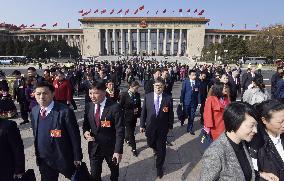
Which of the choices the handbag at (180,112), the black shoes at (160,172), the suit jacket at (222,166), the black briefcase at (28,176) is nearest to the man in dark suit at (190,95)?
the handbag at (180,112)

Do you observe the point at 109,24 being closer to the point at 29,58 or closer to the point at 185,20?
the point at 185,20

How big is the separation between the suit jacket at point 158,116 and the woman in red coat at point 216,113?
1.08m

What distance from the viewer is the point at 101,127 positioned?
4707mm

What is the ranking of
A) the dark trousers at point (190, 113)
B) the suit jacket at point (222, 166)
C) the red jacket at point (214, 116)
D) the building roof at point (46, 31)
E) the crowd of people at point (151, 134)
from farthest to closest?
the building roof at point (46, 31), the dark trousers at point (190, 113), the red jacket at point (214, 116), the crowd of people at point (151, 134), the suit jacket at point (222, 166)

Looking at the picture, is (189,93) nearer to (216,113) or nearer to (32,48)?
(216,113)

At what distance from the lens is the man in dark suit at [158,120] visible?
233 inches

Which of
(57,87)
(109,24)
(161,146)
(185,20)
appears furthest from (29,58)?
(161,146)

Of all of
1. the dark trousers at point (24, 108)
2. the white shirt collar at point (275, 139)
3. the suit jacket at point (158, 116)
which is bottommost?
the dark trousers at point (24, 108)

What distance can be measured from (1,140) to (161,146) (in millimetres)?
3196

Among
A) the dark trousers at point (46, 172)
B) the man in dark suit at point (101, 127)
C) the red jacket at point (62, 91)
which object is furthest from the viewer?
the red jacket at point (62, 91)

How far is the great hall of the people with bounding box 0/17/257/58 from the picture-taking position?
100562mm

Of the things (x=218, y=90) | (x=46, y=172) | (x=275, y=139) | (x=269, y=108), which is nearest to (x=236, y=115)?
(x=269, y=108)

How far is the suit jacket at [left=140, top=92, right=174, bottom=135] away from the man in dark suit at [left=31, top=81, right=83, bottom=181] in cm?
221

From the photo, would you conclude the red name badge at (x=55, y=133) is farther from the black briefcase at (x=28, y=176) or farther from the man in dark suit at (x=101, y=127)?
the man in dark suit at (x=101, y=127)
